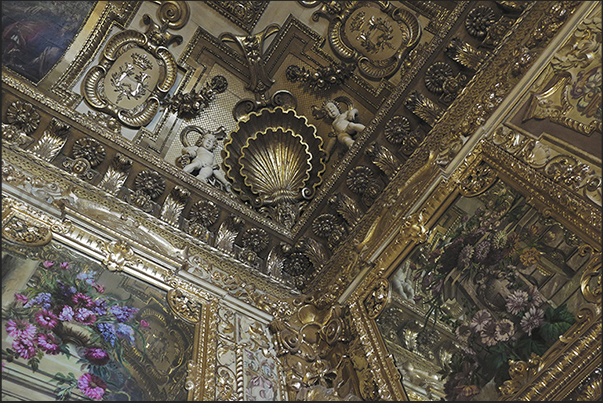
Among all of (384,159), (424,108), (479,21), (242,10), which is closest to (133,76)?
(242,10)

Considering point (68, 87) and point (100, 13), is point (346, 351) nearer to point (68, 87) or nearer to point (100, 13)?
point (68, 87)

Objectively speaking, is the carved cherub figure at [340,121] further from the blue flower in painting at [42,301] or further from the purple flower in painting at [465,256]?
the blue flower in painting at [42,301]

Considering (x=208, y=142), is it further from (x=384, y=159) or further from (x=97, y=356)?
(x=97, y=356)

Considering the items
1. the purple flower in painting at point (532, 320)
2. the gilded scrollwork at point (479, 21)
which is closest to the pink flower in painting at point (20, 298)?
the purple flower in painting at point (532, 320)

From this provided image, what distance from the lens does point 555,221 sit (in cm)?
436

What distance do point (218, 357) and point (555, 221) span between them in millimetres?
3170

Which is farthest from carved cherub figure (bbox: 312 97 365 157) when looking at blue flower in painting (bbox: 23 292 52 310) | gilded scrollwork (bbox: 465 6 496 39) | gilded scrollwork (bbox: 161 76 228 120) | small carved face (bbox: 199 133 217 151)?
blue flower in painting (bbox: 23 292 52 310)

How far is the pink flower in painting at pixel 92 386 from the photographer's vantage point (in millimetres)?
3841

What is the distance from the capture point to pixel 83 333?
4.22 m

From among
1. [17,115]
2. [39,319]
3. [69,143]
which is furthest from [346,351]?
[17,115]

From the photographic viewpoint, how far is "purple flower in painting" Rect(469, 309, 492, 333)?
4.53m

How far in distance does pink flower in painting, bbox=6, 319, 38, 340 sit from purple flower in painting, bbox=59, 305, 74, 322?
0.81 feet

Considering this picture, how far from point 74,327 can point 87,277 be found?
0.51 m

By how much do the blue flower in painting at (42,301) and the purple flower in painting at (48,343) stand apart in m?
0.26
